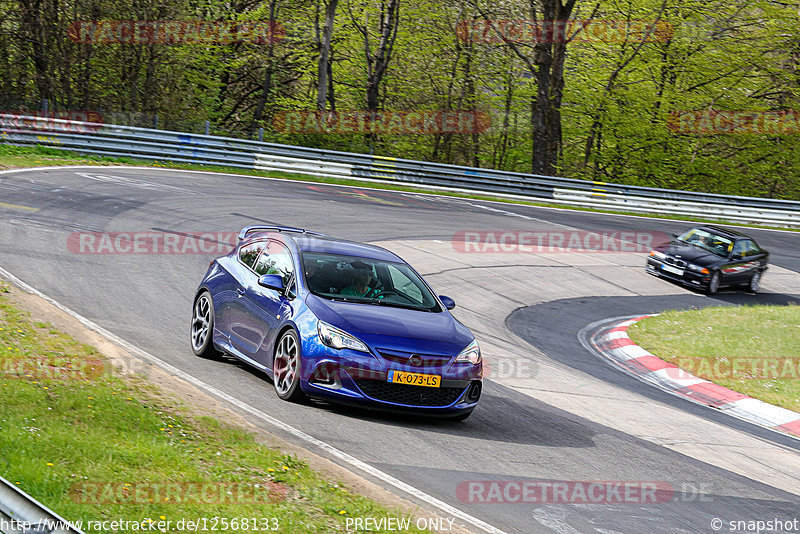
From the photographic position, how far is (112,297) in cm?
1180

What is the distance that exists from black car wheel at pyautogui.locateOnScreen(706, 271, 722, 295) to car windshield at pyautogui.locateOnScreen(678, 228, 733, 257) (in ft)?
2.52

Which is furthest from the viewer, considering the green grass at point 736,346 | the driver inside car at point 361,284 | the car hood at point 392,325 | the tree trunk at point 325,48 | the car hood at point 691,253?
the tree trunk at point 325,48

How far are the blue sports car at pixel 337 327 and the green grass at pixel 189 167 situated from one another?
14.8m

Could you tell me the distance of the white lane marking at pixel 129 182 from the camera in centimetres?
2220

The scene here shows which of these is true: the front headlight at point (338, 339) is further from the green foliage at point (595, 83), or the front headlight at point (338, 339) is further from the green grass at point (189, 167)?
the green foliage at point (595, 83)

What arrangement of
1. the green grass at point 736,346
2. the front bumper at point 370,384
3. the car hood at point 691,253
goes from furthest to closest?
the car hood at point 691,253 < the green grass at point 736,346 < the front bumper at point 370,384

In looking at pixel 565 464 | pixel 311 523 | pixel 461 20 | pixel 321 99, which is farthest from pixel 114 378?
pixel 461 20

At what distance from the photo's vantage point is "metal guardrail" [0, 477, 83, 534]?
3.49 metres

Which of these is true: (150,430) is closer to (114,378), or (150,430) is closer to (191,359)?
(114,378)

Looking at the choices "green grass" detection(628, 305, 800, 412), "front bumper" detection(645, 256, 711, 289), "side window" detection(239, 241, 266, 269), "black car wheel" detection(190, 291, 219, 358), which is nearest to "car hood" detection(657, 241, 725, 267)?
"front bumper" detection(645, 256, 711, 289)

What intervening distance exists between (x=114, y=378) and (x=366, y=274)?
9.20ft

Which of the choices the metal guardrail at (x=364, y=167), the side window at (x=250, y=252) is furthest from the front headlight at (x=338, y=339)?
the metal guardrail at (x=364, y=167)

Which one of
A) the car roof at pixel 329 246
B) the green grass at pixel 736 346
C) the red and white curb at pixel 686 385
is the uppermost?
the car roof at pixel 329 246

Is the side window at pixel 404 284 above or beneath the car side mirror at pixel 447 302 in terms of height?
above
